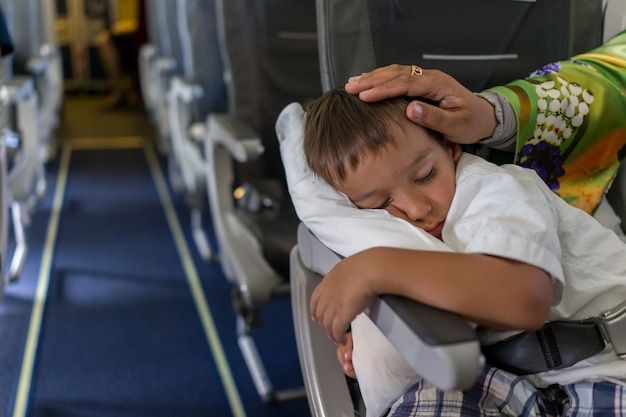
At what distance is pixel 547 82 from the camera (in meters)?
0.96

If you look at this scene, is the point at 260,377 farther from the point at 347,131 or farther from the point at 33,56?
the point at 33,56

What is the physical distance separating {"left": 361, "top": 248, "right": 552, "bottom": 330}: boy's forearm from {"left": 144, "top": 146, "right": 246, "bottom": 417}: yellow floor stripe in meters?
1.13

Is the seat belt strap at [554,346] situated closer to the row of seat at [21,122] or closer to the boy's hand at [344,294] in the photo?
the boy's hand at [344,294]

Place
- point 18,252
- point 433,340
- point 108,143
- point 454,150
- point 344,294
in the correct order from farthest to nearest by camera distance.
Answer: point 108,143 < point 18,252 < point 454,150 < point 344,294 < point 433,340

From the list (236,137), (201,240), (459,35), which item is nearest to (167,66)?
(201,240)

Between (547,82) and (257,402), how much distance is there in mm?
1149

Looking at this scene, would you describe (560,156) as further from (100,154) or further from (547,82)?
(100,154)

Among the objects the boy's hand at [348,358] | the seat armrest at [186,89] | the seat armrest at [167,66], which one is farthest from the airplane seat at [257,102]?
the seat armrest at [167,66]

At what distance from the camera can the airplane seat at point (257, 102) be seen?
169 centimetres

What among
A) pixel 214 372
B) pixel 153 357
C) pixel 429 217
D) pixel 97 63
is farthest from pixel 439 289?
pixel 97 63

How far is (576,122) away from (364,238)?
40cm

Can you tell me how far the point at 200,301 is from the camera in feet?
7.71

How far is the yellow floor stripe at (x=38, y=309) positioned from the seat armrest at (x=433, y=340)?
1326mm

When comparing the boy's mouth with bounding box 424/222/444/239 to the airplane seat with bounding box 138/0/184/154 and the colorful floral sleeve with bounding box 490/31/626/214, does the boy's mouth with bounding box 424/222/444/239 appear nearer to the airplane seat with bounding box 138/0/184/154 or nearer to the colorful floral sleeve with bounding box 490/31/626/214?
the colorful floral sleeve with bounding box 490/31/626/214
